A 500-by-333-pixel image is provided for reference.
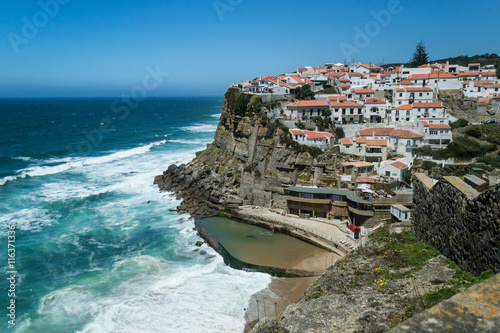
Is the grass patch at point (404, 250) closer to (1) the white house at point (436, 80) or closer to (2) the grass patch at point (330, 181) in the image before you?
(2) the grass patch at point (330, 181)

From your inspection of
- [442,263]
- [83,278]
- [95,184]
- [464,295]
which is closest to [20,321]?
[83,278]

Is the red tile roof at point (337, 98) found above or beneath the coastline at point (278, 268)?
above

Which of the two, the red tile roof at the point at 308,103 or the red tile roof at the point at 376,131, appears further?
the red tile roof at the point at 308,103

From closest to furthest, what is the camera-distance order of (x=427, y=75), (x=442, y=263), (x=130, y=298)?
(x=442, y=263) < (x=130, y=298) < (x=427, y=75)

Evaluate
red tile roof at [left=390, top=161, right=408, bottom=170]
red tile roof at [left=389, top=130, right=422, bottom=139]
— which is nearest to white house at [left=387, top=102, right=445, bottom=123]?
red tile roof at [left=389, top=130, right=422, bottom=139]

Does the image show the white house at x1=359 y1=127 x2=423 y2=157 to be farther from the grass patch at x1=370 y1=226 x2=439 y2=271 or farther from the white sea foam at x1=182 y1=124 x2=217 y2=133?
the white sea foam at x1=182 y1=124 x2=217 y2=133

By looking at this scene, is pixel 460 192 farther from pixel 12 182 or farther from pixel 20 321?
pixel 12 182

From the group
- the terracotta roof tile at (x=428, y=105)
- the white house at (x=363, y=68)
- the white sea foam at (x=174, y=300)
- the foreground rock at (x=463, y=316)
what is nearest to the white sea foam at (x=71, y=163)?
the white sea foam at (x=174, y=300)
